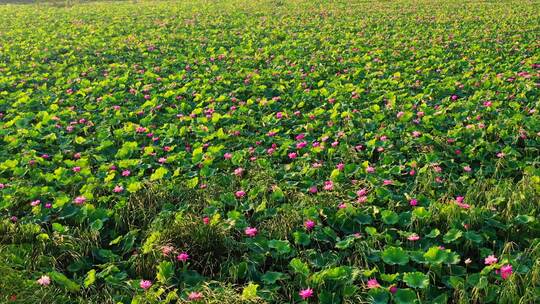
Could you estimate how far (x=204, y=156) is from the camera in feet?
15.5

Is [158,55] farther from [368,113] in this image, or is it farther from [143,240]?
[143,240]

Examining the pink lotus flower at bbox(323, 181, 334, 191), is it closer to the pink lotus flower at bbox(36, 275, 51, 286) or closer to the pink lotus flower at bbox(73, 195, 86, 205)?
the pink lotus flower at bbox(73, 195, 86, 205)

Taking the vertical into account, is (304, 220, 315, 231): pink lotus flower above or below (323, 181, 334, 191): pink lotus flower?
below

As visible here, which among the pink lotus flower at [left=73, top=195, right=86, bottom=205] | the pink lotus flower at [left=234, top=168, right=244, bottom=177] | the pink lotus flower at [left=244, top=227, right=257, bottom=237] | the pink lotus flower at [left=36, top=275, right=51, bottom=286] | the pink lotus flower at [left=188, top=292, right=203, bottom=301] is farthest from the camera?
the pink lotus flower at [left=234, top=168, right=244, bottom=177]

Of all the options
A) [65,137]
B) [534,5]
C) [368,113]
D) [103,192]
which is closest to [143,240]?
[103,192]

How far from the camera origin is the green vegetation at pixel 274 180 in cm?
297

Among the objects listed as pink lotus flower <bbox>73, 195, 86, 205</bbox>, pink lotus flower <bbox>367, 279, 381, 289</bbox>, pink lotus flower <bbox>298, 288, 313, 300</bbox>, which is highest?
pink lotus flower <bbox>73, 195, 86, 205</bbox>

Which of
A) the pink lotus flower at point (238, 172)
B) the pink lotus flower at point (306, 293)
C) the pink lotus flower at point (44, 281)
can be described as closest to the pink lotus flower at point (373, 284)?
the pink lotus flower at point (306, 293)

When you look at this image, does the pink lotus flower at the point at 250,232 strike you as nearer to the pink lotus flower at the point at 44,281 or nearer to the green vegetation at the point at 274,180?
the green vegetation at the point at 274,180

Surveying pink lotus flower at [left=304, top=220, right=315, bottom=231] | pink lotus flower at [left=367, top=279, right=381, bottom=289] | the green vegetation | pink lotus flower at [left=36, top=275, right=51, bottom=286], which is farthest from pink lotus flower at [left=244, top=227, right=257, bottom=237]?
pink lotus flower at [left=36, top=275, right=51, bottom=286]

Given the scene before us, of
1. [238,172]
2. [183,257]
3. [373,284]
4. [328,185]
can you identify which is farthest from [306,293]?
[238,172]

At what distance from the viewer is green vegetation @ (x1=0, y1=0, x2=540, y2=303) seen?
2971 millimetres

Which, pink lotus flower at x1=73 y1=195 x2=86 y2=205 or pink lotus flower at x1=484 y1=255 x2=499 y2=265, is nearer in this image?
pink lotus flower at x1=484 y1=255 x2=499 y2=265

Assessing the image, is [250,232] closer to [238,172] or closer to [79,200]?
[238,172]
